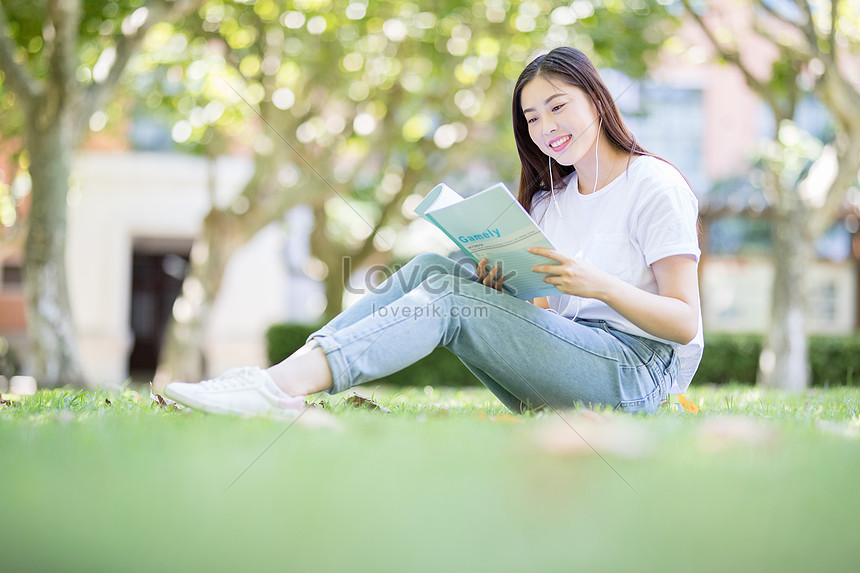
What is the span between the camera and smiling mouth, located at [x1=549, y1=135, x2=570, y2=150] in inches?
103

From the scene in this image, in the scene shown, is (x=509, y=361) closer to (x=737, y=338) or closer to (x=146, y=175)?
(x=737, y=338)

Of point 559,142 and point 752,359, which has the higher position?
point 559,142

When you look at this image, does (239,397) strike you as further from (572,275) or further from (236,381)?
(572,275)

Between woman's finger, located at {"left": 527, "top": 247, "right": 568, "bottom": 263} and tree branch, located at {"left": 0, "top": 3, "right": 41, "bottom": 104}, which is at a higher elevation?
tree branch, located at {"left": 0, "top": 3, "right": 41, "bottom": 104}

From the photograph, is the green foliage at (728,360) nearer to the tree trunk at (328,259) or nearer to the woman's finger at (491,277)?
the tree trunk at (328,259)

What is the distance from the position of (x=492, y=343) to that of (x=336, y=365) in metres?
0.50

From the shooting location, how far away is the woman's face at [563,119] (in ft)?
8.48

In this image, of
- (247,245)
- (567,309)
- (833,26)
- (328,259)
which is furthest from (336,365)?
(247,245)

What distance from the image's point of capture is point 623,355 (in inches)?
92.0

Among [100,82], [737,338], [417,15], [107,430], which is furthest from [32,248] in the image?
[737,338]

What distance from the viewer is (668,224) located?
7.55 feet

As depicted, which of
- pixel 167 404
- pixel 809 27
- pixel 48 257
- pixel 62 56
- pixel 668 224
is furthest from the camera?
pixel 809 27

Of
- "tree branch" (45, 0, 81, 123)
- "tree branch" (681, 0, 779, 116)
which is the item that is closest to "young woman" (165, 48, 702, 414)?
"tree branch" (45, 0, 81, 123)

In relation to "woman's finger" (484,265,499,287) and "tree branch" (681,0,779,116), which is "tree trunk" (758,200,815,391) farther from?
"woman's finger" (484,265,499,287)
